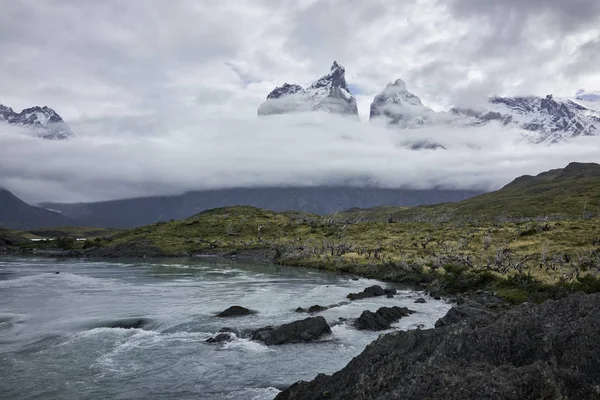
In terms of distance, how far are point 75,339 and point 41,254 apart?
150 meters

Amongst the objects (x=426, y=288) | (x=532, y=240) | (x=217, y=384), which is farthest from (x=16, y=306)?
(x=532, y=240)

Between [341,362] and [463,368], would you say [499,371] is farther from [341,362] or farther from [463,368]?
[341,362]

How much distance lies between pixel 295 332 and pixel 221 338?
272 inches

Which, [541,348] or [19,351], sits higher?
[541,348]

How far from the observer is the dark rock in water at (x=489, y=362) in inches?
553

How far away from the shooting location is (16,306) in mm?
60438

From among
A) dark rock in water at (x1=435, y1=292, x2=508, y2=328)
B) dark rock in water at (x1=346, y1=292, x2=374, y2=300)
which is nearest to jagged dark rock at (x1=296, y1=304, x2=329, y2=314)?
dark rock in water at (x1=346, y1=292, x2=374, y2=300)

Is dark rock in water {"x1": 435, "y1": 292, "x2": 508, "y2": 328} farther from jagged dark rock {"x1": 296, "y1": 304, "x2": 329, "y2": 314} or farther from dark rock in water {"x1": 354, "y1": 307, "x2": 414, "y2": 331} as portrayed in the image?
jagged dark rock {"x1": 296, "y1": 304, "x2": 329, "y2": 314}

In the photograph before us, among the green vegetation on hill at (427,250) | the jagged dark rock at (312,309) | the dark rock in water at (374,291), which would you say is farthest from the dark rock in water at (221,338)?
the green vegetation on hill at (427,250)

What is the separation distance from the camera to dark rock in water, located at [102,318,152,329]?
4816 cm

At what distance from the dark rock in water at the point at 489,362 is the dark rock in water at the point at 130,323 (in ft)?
105

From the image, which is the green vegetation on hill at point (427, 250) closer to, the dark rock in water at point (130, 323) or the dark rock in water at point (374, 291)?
the dark rock in water at point (374, 291)

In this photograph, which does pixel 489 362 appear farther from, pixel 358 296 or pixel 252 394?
pixel 358 296

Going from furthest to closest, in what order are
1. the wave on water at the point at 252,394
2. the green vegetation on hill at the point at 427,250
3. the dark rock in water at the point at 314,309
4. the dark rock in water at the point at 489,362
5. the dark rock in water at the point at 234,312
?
the green vegetation on hill at the point at 427,250, the dark rock in water at the point at 314,309, the dark rock in water at the point at 234,312, the wave on water at the point at 252,394, the dark rock in water at the point at 489,362
